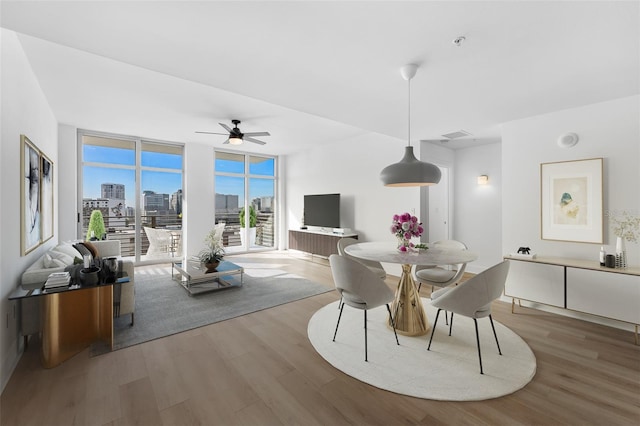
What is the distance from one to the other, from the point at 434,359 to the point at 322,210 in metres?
4.56

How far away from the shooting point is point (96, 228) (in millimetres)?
5391

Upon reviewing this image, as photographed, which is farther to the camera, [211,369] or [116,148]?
[116,148]

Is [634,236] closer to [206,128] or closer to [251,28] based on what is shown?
[251,28]

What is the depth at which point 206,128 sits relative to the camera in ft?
17.5

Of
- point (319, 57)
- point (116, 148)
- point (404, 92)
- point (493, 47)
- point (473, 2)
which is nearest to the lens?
point (473, 2)

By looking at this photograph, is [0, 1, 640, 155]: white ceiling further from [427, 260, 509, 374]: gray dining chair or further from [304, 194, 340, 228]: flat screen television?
[304, 194, 340, 228]: flat screen television

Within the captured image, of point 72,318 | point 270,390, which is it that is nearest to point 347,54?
point 270,390

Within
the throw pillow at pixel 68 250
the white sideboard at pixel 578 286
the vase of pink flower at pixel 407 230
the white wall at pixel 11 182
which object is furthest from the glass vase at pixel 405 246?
the throw pillow at pixel 68 250

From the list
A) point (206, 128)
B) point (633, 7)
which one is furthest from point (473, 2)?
point (206, 128)

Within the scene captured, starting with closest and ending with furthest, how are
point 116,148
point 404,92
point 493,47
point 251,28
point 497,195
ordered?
point 251,28 → point 493,47 → point 404,92 → point 497,195 → point 116,148

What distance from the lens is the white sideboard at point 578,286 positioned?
2746mm

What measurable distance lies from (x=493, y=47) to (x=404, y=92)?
935mm

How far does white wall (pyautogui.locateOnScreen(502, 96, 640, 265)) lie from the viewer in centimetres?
302

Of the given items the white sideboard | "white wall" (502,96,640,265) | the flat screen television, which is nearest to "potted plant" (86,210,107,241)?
the flat screen television
